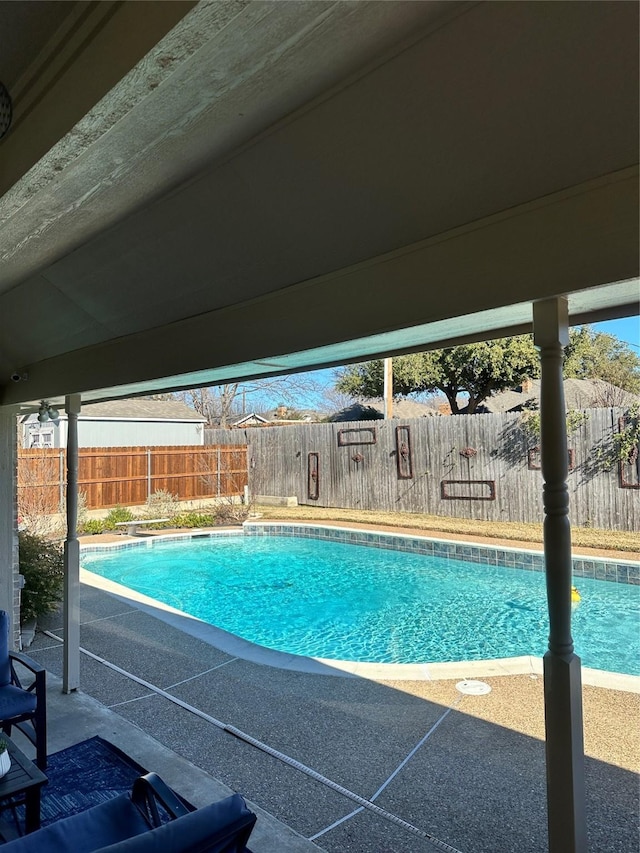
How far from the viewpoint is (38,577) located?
600cm

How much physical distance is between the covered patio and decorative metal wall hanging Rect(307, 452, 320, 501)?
1181 centimetres

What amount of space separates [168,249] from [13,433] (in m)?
3.24

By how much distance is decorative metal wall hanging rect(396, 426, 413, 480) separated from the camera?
13.1 metres

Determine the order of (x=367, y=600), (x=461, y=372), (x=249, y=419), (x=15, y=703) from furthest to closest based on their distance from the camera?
(x=249, y=419)
(x=461, y=372)
(x=367, y=600)
(x=15, y=703)

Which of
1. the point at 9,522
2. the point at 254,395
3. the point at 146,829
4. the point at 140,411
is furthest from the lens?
the point at 254,395

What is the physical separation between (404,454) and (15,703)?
35.0 feet

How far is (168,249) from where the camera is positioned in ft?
9.41

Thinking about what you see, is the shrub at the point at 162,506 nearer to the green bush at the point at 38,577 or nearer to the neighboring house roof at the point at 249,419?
the green bush at the point at 38,577

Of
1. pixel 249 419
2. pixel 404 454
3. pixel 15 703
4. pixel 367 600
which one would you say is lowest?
pixel 367 600

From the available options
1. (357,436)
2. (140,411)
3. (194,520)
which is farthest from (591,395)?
(140,411)

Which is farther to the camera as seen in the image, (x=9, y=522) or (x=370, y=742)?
(x=9, y=522)

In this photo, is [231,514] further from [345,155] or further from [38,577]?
[345,155]

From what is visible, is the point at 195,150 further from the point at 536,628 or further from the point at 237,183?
the point at 536,628

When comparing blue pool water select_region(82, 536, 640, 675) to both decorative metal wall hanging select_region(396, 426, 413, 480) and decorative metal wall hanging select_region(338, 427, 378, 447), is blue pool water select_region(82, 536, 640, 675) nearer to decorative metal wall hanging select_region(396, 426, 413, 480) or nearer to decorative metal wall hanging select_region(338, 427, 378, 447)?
decorative metal wall hanging select_region(396, 426, 413, 480)
